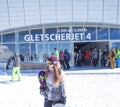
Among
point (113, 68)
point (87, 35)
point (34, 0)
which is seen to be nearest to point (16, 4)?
point (34, 0)

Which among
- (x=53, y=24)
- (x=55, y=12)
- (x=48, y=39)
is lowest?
(x=48, y=39)

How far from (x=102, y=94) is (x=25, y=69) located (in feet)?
41.7

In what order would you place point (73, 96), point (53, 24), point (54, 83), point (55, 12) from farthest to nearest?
point (55, 12), point (53, 24), point (73, 96), point (54, 83)

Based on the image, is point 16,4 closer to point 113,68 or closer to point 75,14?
point 75,14

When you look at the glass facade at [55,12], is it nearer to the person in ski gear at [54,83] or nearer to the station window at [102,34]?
the station window at [102,34]

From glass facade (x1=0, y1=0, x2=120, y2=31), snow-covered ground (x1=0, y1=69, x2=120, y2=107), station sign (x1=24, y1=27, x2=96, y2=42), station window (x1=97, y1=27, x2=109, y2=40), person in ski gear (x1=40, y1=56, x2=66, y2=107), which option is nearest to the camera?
person in ski gear (x1=40, y1=56, x2=66, y2=107)

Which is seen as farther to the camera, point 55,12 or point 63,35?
point 55,12

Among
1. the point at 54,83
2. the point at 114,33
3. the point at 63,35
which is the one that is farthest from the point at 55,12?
the point at 54,83

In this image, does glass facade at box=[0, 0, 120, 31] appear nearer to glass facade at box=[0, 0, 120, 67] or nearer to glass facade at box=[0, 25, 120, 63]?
glass facade at box=[0, 0, 120, 67]

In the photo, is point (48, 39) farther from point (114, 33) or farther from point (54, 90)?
point (54, 90)

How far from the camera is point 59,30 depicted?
28078 mm

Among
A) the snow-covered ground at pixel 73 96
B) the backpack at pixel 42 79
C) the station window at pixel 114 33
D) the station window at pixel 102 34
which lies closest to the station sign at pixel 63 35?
the station window at pixel 102 34

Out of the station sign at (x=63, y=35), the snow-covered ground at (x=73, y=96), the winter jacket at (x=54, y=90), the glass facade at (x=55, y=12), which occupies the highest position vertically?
the glass facade at (x=55, y=12)

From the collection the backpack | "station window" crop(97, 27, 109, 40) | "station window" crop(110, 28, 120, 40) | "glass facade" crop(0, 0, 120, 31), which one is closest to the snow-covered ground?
the backpack
